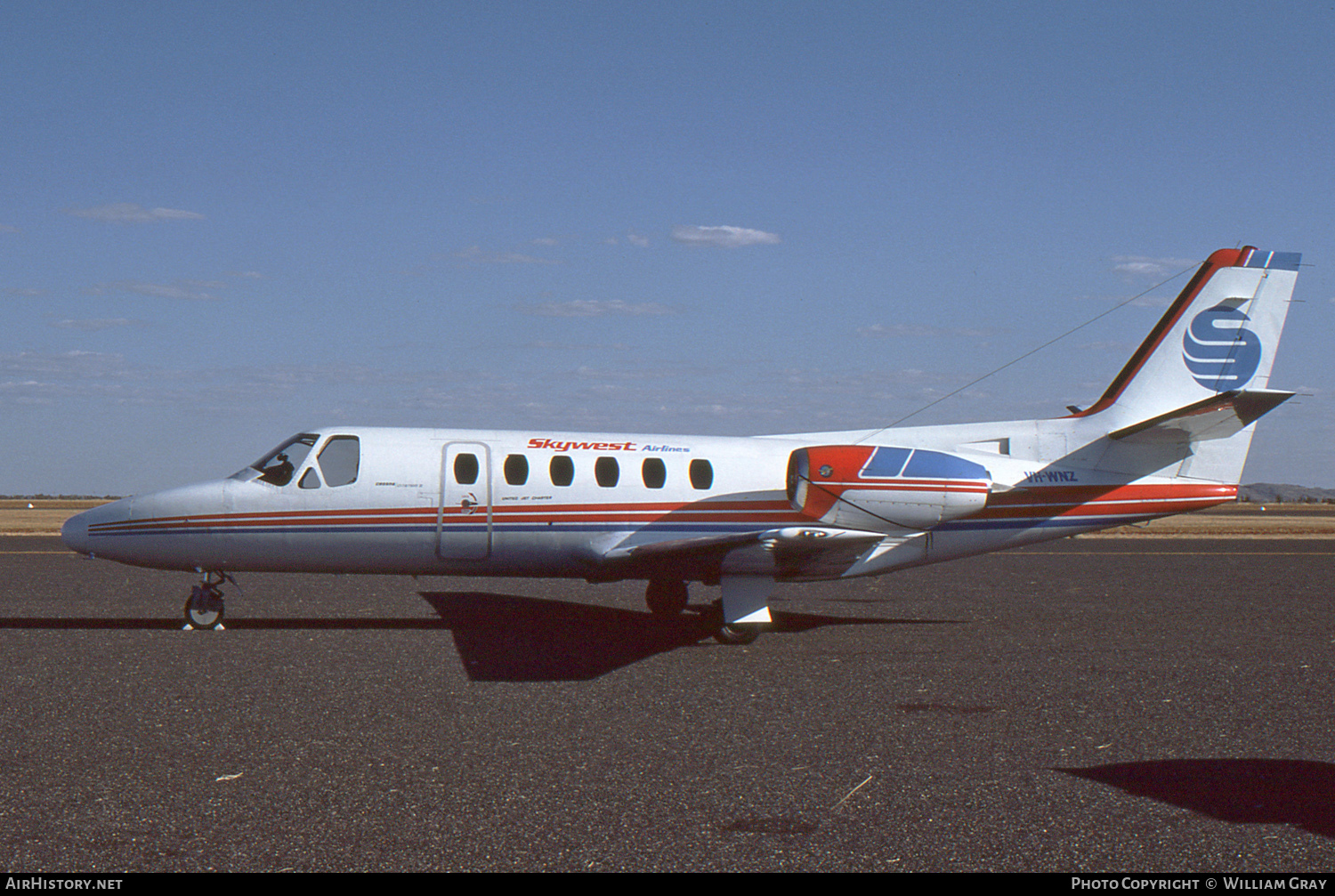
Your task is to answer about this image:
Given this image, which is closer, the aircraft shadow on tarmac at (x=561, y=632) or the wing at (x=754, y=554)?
the aircraft shadow on tarmac at (x=561, y=632)

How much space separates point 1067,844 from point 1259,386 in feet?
41.3

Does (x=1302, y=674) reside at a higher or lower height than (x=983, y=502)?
lower

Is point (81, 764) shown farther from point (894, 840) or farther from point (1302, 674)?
point (1302, 674)

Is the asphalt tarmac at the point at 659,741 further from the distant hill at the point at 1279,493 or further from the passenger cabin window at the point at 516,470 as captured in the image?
the distant hill at the point at 1279,493

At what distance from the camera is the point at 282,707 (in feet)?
32.3

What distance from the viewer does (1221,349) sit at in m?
16.6

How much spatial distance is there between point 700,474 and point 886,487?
2.54 meters

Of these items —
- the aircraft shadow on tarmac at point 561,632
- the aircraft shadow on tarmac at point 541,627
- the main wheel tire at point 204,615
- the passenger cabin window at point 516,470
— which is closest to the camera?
the aircraft shadow on tarmac at point 561,632

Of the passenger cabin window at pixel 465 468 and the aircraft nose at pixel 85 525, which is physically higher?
the passenger cabin window at pixel 465 468

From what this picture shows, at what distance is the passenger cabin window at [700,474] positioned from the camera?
601 inches

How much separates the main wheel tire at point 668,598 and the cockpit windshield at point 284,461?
5.16m

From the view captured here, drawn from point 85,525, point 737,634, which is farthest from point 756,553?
point 85,525

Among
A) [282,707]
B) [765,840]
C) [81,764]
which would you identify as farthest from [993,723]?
[81,764]

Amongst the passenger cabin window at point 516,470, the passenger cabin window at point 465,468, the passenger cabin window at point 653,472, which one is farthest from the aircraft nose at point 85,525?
the passenger cabin window at point 653,472
